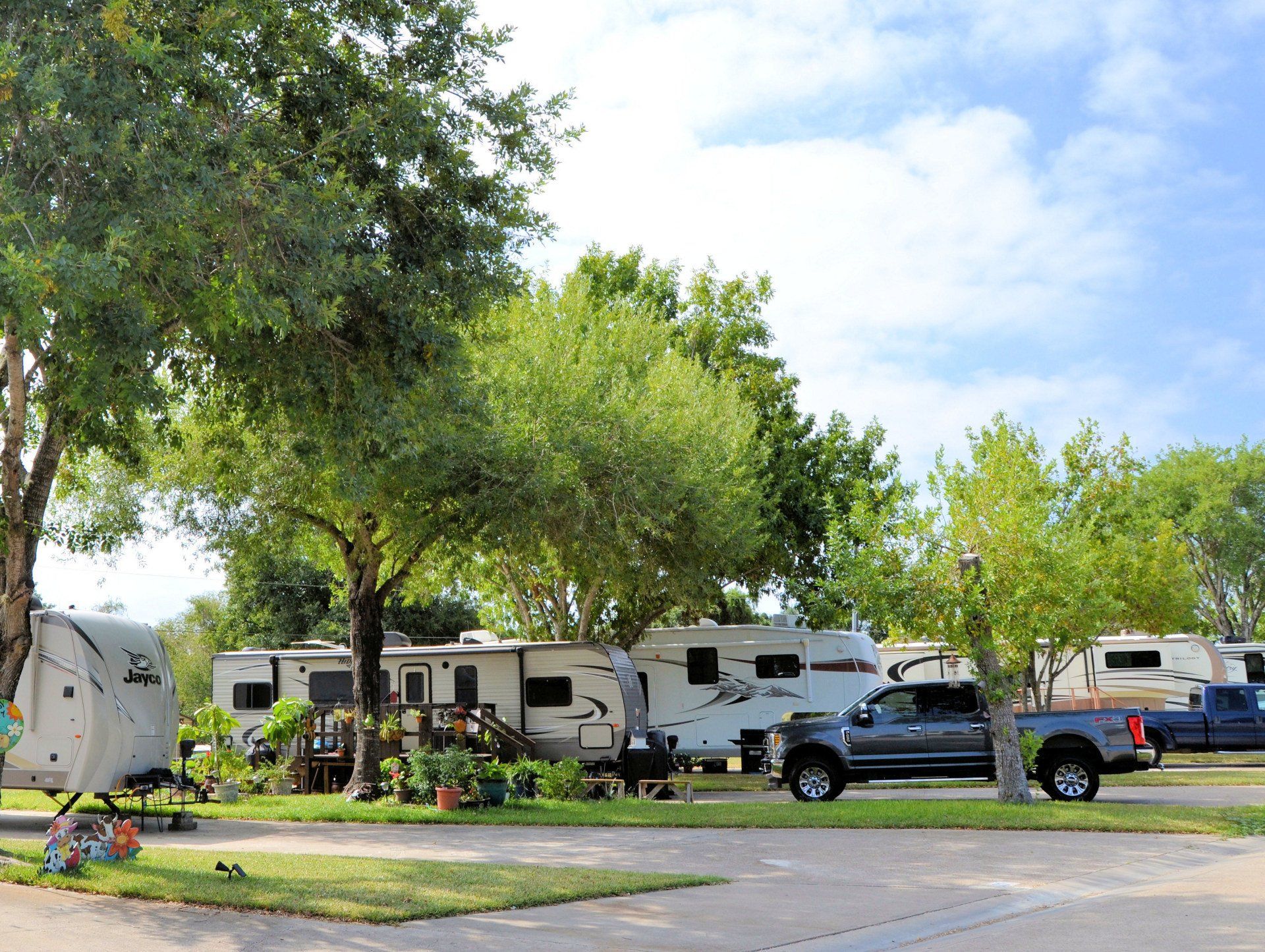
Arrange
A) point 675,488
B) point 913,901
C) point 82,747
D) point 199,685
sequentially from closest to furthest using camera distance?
point 913,901 → point 82,747 → point 675,488 → point 199,685

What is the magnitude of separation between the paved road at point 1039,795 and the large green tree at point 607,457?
165 inches

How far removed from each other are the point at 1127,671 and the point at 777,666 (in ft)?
34.3

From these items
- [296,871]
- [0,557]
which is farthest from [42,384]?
[296,871]

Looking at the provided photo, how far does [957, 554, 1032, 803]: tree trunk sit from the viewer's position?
1573 cm

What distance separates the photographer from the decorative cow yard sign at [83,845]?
10094 millimetres

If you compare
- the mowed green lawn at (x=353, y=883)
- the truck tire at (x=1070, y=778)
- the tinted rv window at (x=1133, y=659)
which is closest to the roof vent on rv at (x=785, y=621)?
the tinted rv window at (x=1133, y=659)

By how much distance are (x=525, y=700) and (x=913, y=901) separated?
13988 millimetres

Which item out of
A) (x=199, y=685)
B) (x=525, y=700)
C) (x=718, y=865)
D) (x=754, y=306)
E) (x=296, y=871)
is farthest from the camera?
(x=199, y=685)

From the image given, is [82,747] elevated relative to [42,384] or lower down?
lower down

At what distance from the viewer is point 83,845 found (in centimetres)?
1048

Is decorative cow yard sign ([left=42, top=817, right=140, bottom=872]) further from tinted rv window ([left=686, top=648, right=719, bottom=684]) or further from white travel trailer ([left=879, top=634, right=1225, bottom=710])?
white travel trailer ([left=879, top=634, right=1225, bottom=710])

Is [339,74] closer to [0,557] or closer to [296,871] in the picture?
[0,557]

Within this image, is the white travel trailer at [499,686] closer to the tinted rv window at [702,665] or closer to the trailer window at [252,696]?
the trailer window at [252,696]

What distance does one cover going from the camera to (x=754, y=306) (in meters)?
32.7
